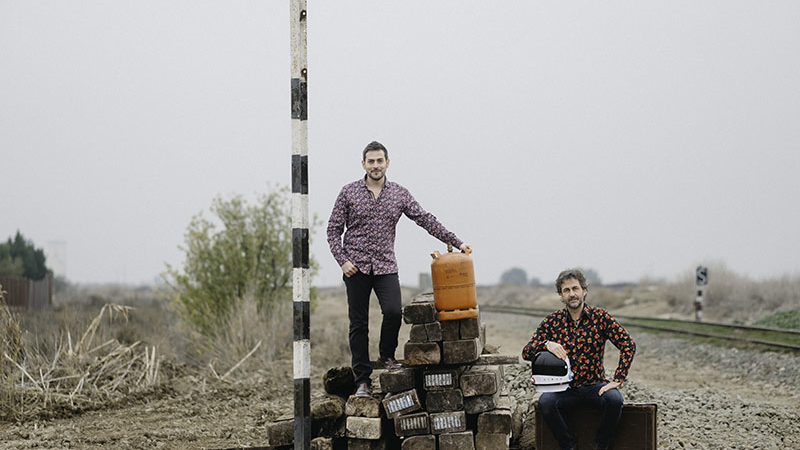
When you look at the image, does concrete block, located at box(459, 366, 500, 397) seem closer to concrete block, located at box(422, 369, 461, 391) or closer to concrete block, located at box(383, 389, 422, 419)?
concrete block, located at box(422, 369, 461, 391)

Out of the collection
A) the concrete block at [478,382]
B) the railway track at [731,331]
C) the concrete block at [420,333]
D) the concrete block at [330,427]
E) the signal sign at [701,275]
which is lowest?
the railway track at [731,331]

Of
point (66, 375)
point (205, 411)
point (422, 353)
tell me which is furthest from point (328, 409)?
point (66, 375)

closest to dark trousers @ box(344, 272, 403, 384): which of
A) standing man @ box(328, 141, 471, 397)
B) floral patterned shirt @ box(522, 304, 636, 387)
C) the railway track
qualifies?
standing man @ box(328, 141, 471, 397)

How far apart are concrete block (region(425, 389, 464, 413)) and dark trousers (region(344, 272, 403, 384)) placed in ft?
1.97

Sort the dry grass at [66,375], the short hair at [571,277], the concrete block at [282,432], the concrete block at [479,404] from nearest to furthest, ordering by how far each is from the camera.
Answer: the short hair at [571,277] < the concrete block at [479,404] < the concrete block at [282,432] < the dry grass at [66,375]

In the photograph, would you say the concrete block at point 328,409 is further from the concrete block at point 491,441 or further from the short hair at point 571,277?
the short hair at point 571,277

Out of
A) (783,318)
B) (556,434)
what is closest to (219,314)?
(556,434)

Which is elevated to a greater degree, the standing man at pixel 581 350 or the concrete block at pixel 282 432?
the standing man at pixel 581 350

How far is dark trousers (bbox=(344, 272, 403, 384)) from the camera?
24.5 ft

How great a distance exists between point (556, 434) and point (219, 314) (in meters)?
13.2

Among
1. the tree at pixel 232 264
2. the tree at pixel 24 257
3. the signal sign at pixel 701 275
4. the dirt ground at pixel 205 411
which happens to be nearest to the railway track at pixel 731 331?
the dirt ground at pixel 205 411

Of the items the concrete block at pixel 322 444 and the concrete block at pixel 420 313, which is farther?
the concrete block at pixel 322 444

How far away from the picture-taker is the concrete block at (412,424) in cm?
723

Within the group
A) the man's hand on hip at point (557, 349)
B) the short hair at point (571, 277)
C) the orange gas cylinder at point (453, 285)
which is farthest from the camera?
the orange gas cylinder at point (453, 285)
